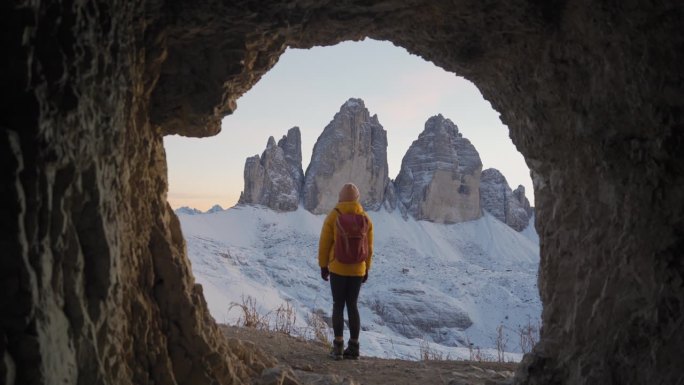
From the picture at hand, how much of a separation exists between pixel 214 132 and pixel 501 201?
43.9m

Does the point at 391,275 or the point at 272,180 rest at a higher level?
the point at 272,180

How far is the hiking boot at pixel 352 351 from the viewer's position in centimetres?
483

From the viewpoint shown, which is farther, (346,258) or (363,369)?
(346,258)

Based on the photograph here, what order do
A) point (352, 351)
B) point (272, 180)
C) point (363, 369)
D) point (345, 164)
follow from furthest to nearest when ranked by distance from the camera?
1. point (345, 164)
2. point (272, 180)
3. point (352, 351)
4. point (363, 369)

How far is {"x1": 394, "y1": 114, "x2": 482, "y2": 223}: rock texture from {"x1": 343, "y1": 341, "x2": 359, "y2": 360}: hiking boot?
36.1m

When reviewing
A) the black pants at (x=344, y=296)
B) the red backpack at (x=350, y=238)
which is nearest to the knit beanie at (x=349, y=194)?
the red backpack at (x=350, y=238)

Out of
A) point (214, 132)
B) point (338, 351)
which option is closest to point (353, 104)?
point (338, 351)

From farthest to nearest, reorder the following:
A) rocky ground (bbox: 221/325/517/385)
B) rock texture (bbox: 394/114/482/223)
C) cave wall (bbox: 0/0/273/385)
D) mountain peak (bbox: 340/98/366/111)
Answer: rock texture (bbox: 394/114/482/223), mountain peak (bbox: 340/98/366/111), rocky ground (bbox: 221/325/517/385), cave wall (bbox: 0/0/273/385)

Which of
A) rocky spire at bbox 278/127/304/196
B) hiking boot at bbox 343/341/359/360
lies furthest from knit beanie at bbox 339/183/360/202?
rocky spire at bbox 278/127/304/196

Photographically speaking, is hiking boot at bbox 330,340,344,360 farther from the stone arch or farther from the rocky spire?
the rocky spire

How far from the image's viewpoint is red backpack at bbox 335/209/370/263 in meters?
4.59

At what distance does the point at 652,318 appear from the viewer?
2303 mm

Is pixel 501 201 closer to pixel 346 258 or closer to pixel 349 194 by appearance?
pixel 349 194

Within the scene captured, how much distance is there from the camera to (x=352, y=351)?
4.85 metres
